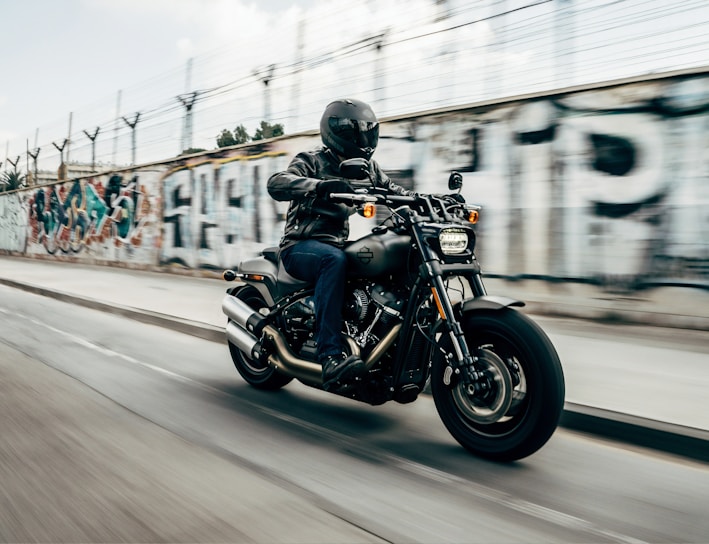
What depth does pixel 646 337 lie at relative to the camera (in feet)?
21.4

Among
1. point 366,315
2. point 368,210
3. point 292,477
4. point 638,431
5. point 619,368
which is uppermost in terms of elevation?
point 368,210

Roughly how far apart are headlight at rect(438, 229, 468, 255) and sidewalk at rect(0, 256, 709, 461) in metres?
1.28

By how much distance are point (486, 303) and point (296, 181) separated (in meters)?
1.36

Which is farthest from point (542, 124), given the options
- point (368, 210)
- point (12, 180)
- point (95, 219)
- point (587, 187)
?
point (12, 180)

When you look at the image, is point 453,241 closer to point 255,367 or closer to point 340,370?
point 340,370

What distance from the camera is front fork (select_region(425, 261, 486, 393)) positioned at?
334 centimetres

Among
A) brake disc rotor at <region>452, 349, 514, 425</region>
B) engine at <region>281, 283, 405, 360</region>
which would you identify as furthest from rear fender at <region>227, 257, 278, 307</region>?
brake disc rotor at <region>452, 349, 514, 425</region>

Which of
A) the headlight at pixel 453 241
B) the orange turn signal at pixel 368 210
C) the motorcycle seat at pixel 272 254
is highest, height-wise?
the orange turn signal at pixel 368 210

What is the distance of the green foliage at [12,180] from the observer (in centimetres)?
2569

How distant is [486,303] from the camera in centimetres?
335

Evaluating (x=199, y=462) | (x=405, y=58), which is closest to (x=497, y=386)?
(x=199, y=462)

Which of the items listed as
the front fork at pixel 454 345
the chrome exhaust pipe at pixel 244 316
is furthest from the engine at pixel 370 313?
the chrome exhaust pipe at pixel 244 316

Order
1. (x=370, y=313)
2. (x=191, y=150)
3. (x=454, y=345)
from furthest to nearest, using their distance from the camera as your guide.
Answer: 1. (x=191, y=150)
2. (x=370, y=313)
3. (x=454, y=345)

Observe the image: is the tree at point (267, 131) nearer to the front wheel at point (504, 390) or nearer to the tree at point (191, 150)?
the tree at point (191, 150)
